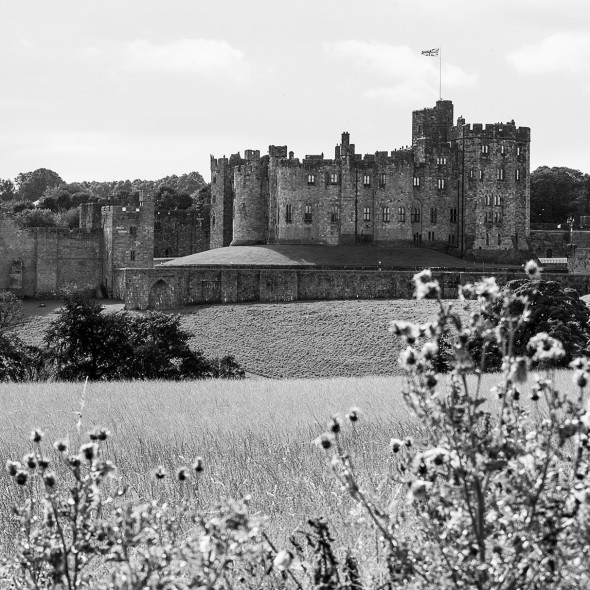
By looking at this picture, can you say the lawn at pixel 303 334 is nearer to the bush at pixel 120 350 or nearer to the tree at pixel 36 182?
the bush at pixel 120 350

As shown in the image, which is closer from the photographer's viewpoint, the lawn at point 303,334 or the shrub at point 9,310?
the lawn at point 303,334

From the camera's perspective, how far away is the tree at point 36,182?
171 meters

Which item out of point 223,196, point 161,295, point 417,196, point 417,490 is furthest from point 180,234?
point 417,490

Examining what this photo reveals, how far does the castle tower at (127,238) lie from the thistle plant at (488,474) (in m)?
72.6

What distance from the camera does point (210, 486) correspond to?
1390cm

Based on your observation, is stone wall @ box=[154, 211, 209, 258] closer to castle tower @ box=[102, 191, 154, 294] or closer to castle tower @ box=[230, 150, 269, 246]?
castle tower @ box=[230, 150, 269, 246]

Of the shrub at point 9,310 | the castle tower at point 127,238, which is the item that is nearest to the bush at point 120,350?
the shrub at point 9,310

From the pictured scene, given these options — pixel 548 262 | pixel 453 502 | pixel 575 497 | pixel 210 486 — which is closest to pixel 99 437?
pixel 453 502

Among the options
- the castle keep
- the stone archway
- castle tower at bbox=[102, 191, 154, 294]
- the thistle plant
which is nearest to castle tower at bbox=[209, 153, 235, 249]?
the castle keep

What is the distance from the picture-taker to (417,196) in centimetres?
8331

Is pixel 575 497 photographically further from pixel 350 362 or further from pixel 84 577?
pixel 350 362

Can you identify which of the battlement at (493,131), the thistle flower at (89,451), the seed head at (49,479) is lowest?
the seed head at (49,479)

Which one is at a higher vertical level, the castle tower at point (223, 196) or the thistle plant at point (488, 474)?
the castle tower at point (223, 196)

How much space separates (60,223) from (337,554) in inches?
4438
